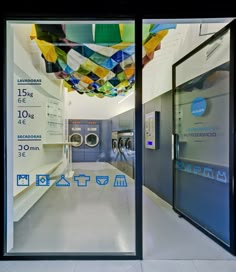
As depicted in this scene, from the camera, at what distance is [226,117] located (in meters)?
2.80

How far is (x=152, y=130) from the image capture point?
525 centimetres

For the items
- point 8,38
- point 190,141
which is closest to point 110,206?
point 190,141

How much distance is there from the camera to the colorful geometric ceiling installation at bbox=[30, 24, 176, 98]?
319 cm

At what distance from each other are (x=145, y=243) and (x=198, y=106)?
2.05 meters

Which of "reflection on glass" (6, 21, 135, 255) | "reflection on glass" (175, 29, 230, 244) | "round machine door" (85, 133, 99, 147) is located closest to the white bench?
"reflection on glass" (6, 21, 135, 255)

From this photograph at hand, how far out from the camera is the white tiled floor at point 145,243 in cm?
232

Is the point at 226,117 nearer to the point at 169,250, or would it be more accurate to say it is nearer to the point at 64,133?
the point at 169,250

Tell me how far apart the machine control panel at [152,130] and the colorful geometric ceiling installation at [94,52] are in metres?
0.93

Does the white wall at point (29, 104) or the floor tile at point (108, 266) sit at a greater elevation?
the white wall at point (29, 104)

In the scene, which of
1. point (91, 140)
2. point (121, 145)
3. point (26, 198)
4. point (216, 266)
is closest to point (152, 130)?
point (121, 145)

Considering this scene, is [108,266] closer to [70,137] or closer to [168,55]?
[70,137]

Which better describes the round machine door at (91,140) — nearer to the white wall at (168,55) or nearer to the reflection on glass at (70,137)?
the reflection on glass at (70,137)

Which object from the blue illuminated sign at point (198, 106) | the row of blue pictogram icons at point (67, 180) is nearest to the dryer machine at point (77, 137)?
the row of blue pictogram icons at point (67, 180)
